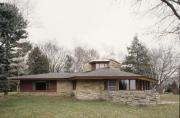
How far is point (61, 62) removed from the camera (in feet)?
178

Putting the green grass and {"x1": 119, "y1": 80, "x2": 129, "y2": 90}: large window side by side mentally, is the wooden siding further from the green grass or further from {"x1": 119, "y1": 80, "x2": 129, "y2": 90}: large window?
the green grass

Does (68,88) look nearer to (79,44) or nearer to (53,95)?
(53,95)

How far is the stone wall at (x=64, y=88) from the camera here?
29.0 metres

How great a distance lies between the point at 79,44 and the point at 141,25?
4566cm

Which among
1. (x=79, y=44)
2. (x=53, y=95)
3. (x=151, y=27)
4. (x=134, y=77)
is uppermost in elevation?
(x=79, y=44)

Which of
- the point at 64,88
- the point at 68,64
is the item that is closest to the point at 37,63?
the point at 68,64

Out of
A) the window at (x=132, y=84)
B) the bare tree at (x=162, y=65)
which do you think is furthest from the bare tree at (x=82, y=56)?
the window at (x=132, y=84)

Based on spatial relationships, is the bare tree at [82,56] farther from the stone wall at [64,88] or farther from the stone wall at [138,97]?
the stone wall at [138,97]

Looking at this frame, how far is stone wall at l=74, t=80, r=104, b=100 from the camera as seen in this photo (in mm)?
25625

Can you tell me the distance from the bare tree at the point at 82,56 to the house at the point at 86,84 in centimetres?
2584

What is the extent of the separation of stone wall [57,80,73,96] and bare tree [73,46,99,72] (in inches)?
1018

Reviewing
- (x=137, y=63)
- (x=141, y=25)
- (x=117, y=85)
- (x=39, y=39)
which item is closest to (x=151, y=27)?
(x=141, y=25)

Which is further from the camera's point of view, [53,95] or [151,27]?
[53,95]

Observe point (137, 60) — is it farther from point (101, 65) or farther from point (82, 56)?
point (82, 56)
